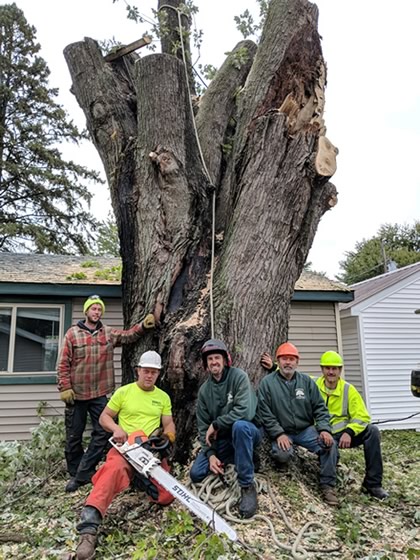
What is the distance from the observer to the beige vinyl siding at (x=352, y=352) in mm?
9367

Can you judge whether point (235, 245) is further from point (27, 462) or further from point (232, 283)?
point (27, 462)

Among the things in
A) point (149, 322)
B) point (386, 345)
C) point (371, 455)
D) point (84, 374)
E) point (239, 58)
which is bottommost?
point (371, 455)

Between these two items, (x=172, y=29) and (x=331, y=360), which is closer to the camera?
(x=331, y=360)

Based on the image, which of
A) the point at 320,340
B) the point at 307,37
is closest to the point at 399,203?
the point at 320,340

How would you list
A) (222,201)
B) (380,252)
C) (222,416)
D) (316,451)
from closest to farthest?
(222,416)
(316,451)
(222,201)
(380,252)

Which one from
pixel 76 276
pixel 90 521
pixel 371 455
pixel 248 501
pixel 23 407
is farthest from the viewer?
pixel 76 276

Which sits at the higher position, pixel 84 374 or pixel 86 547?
pixel 84 374

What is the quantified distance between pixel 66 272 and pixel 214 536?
217 inches

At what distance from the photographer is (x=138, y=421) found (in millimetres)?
3176

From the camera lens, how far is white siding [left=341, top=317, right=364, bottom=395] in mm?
9375

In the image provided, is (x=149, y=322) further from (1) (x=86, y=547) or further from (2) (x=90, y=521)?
(1) (x=86, y=547)

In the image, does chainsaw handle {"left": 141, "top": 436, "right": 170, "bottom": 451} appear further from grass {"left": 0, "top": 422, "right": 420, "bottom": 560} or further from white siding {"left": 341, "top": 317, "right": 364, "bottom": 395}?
white siding {"left": 341, "top": 317, "right": 364, "bottom": 395}

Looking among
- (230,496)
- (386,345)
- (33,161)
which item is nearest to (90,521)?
(230,496)

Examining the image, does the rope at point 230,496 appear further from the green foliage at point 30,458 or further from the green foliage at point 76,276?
the green foliage at point 76,276
